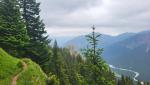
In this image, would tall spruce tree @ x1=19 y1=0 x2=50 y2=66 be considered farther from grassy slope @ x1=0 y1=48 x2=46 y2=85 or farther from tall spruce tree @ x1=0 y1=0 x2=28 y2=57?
grassy slope @ x1=0 y1=48 x2=46 y2=85

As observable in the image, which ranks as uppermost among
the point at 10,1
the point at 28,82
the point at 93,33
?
the point at 10,1

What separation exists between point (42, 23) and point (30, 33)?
3012 mm

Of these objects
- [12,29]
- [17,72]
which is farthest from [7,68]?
[12,29]

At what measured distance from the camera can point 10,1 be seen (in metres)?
54.4

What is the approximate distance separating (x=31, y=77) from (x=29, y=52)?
16223 millimetres

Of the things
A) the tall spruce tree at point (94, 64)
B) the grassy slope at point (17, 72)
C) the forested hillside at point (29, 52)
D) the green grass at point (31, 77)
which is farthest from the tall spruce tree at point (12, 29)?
the tall spruce tree at point (94, 64)

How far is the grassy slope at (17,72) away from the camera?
40.0 meters

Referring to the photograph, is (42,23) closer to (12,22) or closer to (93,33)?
(12,22)

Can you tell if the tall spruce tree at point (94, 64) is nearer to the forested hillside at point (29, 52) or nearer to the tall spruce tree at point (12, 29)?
the forested hillside at point (29, 52)

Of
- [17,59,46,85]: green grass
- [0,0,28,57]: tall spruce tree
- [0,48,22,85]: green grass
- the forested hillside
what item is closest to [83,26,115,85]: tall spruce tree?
the forested hillside

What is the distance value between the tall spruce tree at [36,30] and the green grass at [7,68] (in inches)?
486

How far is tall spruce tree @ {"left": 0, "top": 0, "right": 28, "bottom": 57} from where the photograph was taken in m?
52.2

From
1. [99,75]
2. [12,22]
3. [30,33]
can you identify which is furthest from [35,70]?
[30,33]

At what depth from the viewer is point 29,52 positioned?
57812 millimetres
